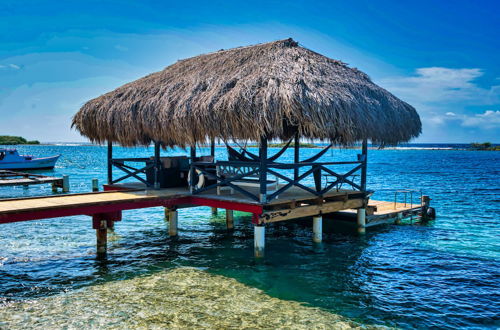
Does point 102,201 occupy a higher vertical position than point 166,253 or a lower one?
higher

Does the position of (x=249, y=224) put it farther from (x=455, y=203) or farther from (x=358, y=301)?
(x=455, y=203)

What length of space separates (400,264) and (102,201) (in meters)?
6.14

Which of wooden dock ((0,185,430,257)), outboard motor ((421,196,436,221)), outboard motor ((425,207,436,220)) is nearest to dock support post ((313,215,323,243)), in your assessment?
wooden dock ((0,185,430,257))

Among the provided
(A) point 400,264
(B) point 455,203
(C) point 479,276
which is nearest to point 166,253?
(A) point 400,264

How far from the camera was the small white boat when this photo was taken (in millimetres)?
29019

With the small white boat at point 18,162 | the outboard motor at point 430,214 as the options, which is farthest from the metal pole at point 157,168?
the small white boat at point 18,162

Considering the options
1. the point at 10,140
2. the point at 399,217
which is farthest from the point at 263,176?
the point at 10,140

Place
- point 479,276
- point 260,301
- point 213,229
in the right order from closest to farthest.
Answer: point 260,301 → point 479,276 → point 213,229

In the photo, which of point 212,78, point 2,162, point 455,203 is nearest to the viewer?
point 212,78

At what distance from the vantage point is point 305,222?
12.1 meters

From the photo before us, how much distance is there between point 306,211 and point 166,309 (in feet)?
13.1

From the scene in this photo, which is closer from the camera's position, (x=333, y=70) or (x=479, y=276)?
(x=479, y=276)

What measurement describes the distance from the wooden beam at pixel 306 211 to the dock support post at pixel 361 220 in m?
0.28

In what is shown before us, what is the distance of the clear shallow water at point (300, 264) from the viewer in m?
6.55
